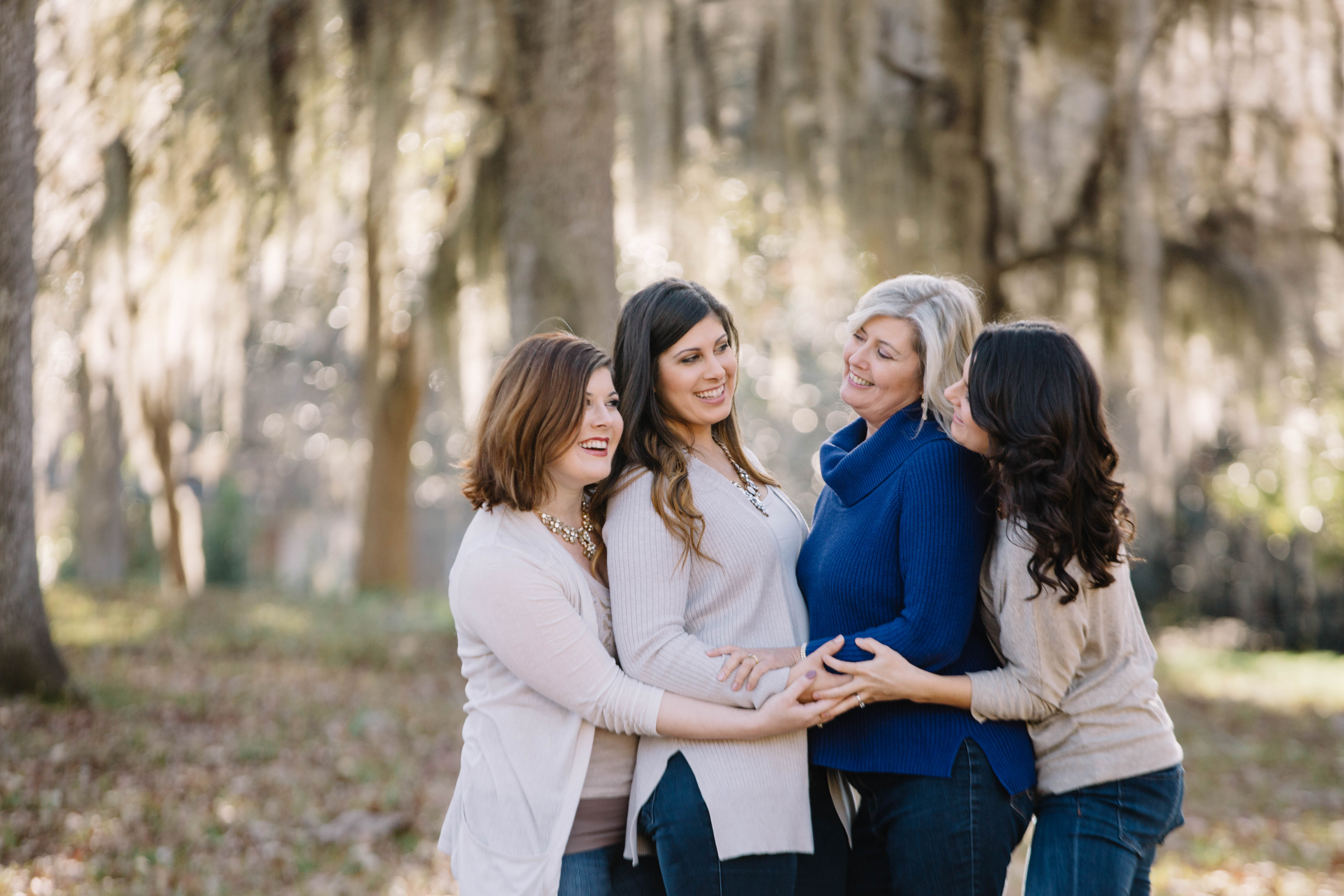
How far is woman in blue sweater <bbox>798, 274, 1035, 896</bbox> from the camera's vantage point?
2.17 metres

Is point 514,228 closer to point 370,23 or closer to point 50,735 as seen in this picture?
point 370,23

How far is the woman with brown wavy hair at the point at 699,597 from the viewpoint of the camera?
7.11 ft

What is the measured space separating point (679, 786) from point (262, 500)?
64.9 ft

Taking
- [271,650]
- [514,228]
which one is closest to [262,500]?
[271,650]

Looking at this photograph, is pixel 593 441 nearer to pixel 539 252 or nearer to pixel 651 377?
pixel 651 377

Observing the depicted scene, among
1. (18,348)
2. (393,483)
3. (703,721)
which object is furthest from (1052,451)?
(393,483)

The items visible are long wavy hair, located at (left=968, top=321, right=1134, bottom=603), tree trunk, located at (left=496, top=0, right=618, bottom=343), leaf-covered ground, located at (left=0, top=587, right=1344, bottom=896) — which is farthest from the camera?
tree trunk, located at (left=496, top=0, right=618, bottom=343)

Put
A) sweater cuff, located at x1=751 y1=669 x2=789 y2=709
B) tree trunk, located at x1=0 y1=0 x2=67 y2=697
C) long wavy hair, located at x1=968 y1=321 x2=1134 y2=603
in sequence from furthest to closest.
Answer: tree trunk, located at x1=0 y1=0 x2=67 y2=697
sweater cuff, located at x1=751 y1=669 x2=789 y2=709
long wavy hair, located at x1=968 y1=321 x2=1134 y2=603

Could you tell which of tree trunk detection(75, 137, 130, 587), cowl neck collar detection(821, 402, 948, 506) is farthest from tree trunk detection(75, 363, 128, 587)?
cowl neck collar detection(821, 402, 948, 506)

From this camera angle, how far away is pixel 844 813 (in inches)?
94.5

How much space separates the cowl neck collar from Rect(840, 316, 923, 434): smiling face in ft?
0.15

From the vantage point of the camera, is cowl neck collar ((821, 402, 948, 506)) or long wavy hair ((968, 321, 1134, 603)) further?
cowl neck collar ((821, 402, 948, 506))

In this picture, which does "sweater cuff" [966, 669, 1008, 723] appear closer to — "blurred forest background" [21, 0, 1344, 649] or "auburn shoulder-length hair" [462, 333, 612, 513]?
"auburn shoulder-length hair" [462, 333, 612, 513]

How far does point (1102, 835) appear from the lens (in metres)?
2.18
